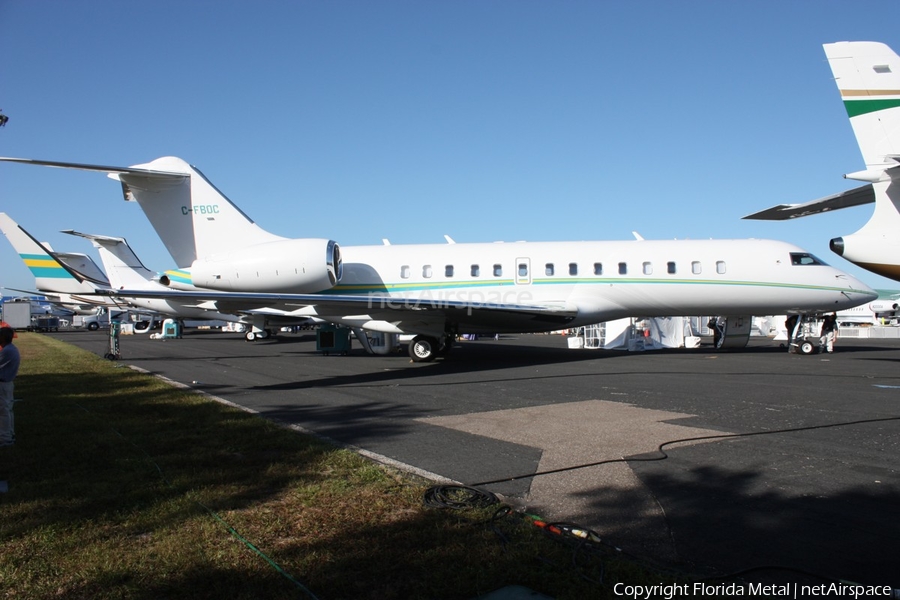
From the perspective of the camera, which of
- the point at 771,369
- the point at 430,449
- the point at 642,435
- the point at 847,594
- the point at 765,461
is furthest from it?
the point at 771,369

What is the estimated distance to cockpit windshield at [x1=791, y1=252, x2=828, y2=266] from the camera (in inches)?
706

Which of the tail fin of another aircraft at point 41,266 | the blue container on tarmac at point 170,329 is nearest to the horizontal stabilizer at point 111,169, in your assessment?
the tail fin of another aircraft at point 41,266

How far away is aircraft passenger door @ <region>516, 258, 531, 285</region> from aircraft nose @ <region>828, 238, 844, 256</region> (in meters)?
8.87

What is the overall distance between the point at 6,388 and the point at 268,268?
8914 millimetres

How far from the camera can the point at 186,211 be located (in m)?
16.5

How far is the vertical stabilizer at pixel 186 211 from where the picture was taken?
1596 centimetres

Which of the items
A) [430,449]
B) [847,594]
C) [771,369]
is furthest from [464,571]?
[771,369]

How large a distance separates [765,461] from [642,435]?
1.48 metres

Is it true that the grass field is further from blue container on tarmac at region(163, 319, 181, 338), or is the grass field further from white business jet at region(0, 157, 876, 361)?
blue container on tarmac at region(163, 319, 181, 338)

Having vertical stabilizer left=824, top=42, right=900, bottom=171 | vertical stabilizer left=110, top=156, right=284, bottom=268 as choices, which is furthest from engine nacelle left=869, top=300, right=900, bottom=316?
vertical stabilizer left=110, top=156, right=284, bottom=268

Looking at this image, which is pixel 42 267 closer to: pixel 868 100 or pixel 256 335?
pixel 256 335

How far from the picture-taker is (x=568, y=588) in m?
3.25

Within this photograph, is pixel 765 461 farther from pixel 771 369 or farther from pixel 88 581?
pixel 771 369

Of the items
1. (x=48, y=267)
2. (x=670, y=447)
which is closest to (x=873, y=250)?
(x=670, y=447)
